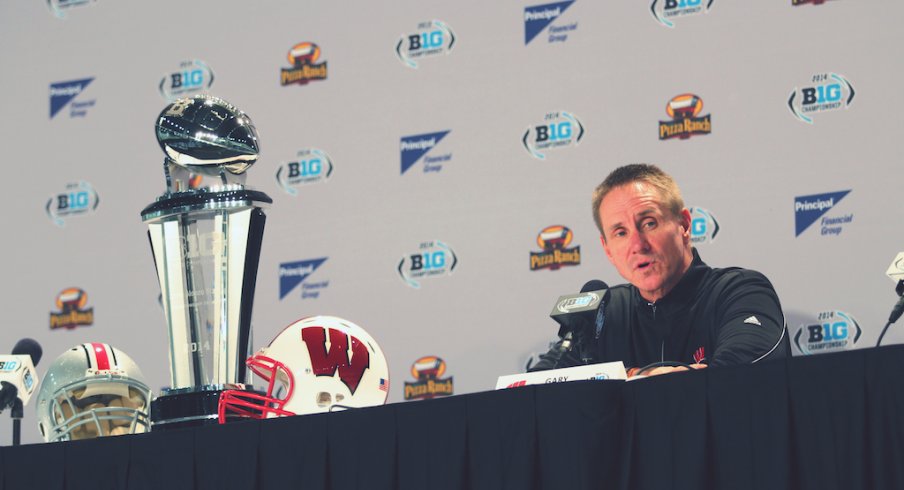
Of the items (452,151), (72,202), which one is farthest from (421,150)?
(72,202)

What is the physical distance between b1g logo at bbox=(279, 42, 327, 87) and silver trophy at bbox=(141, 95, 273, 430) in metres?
2.39

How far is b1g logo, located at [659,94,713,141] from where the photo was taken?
4.52 m

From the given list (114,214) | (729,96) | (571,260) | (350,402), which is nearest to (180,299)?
(350,402)

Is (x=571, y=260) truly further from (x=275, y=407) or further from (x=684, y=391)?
(x=684, y=391)

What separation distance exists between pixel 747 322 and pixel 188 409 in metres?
1.25

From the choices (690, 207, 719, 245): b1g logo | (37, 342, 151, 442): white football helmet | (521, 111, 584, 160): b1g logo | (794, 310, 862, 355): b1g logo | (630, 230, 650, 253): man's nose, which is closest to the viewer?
(37, 342, 151, 442): white football helmet

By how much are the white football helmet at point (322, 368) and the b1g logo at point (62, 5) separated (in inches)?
136

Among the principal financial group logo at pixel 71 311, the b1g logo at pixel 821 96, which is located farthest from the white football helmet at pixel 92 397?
the b1g logo at pixel 821 96

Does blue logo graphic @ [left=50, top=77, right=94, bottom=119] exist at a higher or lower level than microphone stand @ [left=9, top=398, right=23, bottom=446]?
higher

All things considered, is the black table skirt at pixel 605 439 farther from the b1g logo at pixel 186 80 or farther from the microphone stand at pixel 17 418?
the b1g logo at pixel 186 80

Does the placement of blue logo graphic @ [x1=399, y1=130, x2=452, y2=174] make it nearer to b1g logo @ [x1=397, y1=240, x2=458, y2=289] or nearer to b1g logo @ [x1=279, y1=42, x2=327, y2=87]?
b1g logo @ [x1=397, y1=240, x2=458, y2=289]

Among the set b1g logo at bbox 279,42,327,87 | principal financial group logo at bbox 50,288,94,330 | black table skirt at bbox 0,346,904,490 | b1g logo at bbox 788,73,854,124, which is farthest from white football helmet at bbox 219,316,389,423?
principal financial group logo at bbox 50,288,94,330

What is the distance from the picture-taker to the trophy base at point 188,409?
8.71ft

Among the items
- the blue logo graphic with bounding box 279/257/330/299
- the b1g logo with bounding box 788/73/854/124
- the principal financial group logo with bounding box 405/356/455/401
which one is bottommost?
the principal financial group logo with bounding box 405/356/455/401
